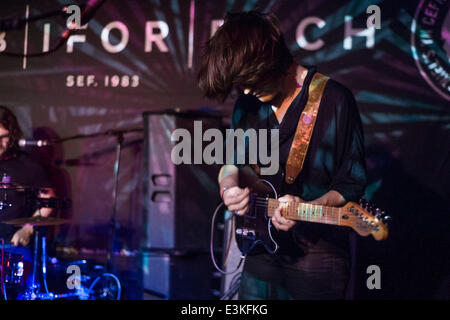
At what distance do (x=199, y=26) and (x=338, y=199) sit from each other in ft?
8.96

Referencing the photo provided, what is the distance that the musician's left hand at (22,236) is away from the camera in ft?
11.7

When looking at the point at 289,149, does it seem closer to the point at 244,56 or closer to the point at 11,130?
the point at 244,56

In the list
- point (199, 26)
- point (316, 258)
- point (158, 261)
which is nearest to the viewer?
point (316, 258)

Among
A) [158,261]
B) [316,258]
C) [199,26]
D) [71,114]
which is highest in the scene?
[199,26]

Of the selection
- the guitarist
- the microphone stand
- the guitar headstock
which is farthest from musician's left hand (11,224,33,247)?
the guitar headstock

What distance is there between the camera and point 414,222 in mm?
3902

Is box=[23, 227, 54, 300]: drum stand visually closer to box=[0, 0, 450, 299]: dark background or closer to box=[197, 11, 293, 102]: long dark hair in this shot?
box=[0, 0, 450, 299]: dark background

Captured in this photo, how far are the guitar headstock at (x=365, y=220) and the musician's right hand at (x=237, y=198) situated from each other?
0.46 m

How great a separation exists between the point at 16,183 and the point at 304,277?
9.12ft

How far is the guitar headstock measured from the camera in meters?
2.08

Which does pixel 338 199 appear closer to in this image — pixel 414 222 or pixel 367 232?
pixel 367 232

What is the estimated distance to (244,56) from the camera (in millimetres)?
2174

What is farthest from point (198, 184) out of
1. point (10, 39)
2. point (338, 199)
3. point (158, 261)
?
point (10, 39)
